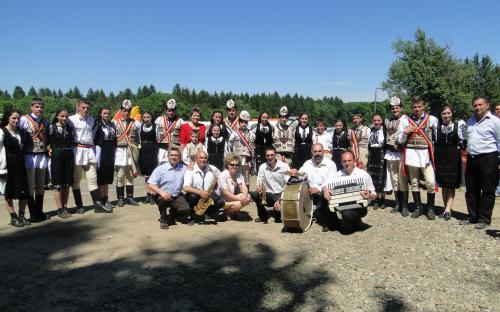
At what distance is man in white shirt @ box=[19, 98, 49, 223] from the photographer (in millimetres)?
7199

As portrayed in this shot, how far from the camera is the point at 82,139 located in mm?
7871

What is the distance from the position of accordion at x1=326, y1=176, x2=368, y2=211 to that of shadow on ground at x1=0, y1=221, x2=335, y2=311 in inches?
52.7

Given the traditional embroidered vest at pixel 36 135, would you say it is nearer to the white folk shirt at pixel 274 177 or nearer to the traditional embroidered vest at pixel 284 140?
the white folk shirt at pixel 274 177

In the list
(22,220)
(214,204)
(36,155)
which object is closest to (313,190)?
(214,204)

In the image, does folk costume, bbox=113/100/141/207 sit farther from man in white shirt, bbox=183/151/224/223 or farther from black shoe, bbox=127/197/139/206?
man in white shirt, bbox=183/151/224/223

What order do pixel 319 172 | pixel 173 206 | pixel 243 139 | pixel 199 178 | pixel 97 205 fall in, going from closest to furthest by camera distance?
pixel 173 206 → pixel 319 172 → pixel 199 178 → pixel 97 205 → pixel 243 139

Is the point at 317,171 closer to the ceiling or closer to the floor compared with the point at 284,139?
closer to the floor

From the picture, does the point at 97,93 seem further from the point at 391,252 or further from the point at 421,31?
A: the point at 391,252

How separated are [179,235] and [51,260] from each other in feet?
5.79

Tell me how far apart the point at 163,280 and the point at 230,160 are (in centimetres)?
295

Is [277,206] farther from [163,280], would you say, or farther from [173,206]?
[163,280]

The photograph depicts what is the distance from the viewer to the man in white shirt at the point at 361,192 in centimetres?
637

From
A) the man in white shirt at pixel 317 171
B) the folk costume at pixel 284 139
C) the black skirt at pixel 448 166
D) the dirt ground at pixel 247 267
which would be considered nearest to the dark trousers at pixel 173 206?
the dirt ground at pixel 247 267

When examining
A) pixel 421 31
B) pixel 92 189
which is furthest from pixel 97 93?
A: pixel 92 189
